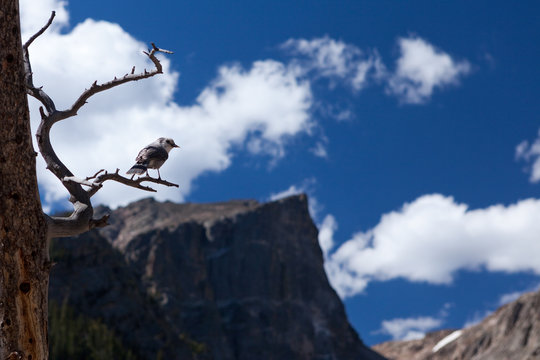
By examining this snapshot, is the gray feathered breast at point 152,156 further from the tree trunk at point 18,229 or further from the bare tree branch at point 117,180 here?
the tree trunk at point 18,229

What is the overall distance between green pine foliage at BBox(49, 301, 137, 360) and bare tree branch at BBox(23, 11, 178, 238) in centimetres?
9979

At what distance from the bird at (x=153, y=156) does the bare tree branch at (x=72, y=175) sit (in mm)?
1433

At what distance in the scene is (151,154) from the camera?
45.6 feet

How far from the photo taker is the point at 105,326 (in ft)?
399

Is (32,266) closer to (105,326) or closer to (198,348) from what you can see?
(105,326)

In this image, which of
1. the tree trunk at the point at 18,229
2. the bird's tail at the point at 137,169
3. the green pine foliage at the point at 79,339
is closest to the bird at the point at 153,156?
the bird's tail at the point at 137,169

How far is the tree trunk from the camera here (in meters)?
9.95

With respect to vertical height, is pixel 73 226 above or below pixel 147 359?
below

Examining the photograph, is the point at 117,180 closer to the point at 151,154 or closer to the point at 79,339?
the point at 151,154

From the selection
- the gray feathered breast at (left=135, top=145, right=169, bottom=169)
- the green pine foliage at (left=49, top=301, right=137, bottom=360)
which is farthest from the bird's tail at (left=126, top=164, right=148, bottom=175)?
the green pine foliage at (left=49, top=301, right=137, bottom=360)

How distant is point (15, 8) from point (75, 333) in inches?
4289

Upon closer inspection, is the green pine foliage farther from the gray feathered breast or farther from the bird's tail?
the bird's tail

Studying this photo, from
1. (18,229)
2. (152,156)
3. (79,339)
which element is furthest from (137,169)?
(79,339)

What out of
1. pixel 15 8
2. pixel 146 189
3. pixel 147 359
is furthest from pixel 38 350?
pixel 147 359
